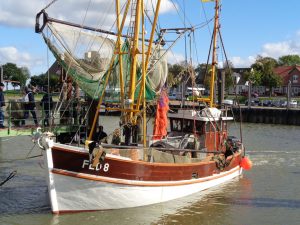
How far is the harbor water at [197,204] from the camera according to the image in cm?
1519

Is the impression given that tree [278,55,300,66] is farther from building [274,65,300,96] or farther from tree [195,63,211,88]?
tree [195,63,211,88]

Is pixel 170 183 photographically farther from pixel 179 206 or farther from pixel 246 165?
pixel 246 165

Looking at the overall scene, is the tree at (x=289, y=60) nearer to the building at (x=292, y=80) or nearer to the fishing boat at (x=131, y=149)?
the building at (x=292, y=80)

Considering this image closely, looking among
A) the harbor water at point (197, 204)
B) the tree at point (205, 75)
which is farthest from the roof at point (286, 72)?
the harbor water at point (197, 204)

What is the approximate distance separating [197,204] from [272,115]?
43.4 meters

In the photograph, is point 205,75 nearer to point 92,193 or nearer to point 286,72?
point 92,193

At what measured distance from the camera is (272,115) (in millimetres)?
58688

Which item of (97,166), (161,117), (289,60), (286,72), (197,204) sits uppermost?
(289,60)

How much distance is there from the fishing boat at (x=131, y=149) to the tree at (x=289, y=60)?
141517mm

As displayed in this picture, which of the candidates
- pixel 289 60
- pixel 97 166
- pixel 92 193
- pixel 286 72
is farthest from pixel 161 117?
pixel 289 60

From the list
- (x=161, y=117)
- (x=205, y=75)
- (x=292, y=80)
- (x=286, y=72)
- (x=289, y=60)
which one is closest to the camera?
(x=161, y=117)

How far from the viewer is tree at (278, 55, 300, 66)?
157 m

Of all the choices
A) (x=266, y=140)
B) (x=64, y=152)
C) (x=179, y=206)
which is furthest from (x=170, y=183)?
(x=266, y=140)

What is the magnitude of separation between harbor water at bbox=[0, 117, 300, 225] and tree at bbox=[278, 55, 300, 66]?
13700 centimetres
